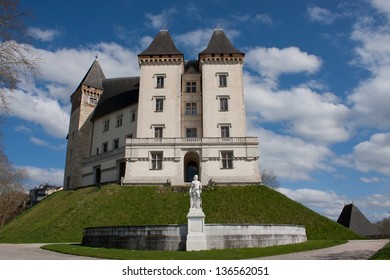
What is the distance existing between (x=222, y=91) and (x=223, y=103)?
1739 mm

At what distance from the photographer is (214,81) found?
46.8m

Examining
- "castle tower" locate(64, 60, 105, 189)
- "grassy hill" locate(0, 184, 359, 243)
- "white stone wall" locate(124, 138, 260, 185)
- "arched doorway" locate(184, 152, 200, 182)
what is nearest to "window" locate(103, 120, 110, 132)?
"castle tower" locate(64, 60, 105, 189)

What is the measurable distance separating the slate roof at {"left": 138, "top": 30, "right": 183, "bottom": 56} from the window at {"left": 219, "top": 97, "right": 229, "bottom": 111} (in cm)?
875

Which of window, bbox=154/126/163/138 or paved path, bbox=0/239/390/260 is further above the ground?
window, bbox=154/126/163/138

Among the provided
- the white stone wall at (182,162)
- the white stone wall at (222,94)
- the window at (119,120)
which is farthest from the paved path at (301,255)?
the window at (119,120)

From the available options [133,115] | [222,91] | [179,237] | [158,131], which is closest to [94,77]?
[133,115]

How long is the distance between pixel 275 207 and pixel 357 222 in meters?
16.8

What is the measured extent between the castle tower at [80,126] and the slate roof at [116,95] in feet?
4.10

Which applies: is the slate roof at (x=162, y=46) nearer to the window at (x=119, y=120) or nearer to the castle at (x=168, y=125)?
the castle at (x=168, y=125)

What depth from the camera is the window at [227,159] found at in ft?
139

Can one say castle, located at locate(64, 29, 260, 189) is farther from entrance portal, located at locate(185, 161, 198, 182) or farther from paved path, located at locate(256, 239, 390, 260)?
paved path, located at locate(256, 239, 390, 260)

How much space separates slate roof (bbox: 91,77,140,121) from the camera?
2018 inches

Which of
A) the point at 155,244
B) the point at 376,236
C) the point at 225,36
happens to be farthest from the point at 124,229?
the point at 225,36
